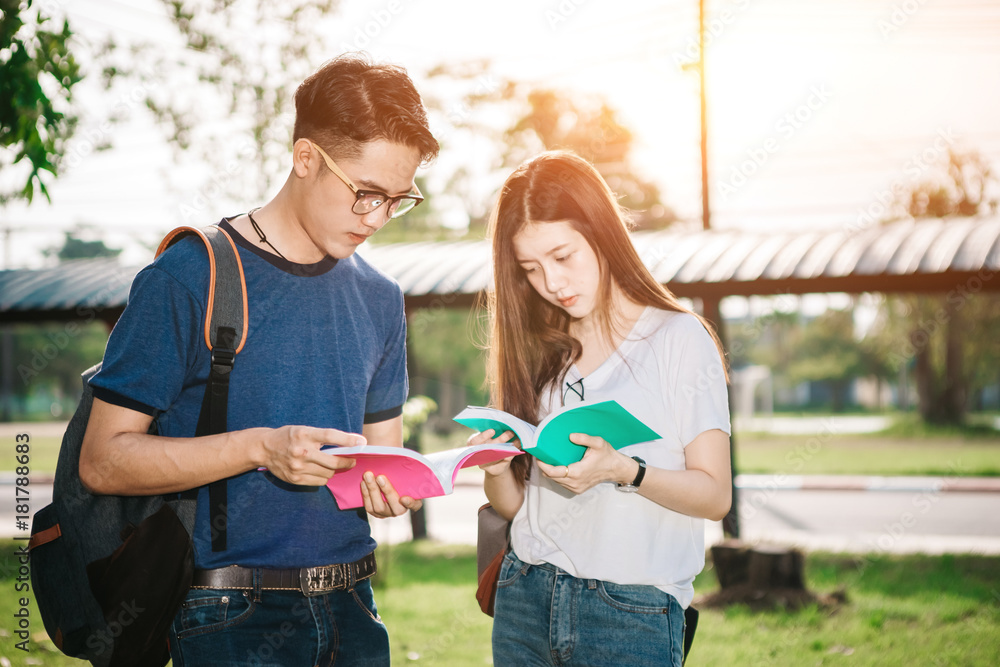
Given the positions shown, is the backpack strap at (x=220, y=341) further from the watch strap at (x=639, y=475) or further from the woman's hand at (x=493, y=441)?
the watch strap at (x=639, y=475)

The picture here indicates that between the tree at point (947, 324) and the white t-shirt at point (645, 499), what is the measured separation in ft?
74.1

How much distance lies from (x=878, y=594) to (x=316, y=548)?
19.8 feet

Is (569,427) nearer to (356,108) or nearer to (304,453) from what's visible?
(304,453)

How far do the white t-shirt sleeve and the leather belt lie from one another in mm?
875

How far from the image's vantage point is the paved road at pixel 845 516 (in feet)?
31.0

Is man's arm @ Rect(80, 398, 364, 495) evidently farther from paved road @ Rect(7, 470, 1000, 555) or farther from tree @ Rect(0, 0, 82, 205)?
paved road @ Rect(7, 470, 1000, 555)

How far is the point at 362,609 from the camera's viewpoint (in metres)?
1.89

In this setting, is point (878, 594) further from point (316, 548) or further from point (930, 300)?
point (930, 300)

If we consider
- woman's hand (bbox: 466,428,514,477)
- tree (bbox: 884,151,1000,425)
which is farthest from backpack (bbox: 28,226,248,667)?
tree (bbox: 884,151,1000,425)

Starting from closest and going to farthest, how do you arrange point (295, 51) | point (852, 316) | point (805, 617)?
point (805, 617) → point (295, 51) → point (852, 316)

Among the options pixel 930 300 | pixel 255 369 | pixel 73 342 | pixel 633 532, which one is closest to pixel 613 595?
pixel 633 532

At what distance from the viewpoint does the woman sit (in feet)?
6.31

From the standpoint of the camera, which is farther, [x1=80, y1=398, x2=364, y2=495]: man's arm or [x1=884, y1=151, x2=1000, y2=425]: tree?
[x1=884, y1=151, x2=1000, y2=425]: tree

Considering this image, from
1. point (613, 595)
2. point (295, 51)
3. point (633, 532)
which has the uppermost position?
point (295, 51)
